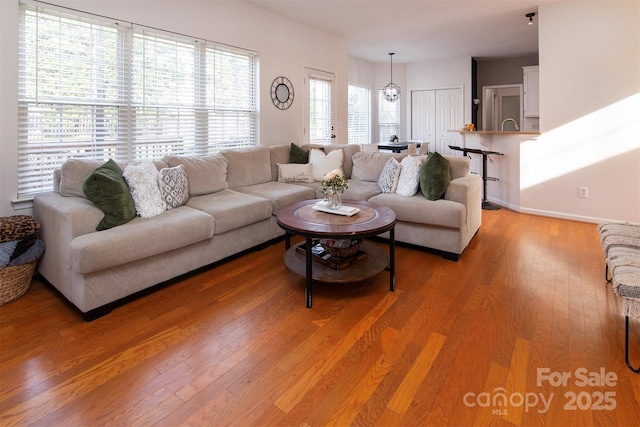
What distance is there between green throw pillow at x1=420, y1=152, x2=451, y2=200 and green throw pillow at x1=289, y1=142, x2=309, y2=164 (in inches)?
66.6

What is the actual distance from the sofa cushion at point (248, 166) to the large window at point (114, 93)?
16.5 inches

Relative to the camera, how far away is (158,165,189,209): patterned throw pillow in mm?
3094

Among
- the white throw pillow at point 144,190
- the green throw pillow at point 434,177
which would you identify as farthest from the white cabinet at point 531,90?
the white throw pillow at point 144,190

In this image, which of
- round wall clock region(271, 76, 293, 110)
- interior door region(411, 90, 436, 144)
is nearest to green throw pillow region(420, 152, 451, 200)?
round wall clock region(271, 76, 293, 110)

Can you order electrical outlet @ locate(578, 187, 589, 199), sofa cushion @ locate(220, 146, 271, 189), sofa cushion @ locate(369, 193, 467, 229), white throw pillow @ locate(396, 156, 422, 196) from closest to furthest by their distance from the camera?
sofa cushion @ locate(369, 193, 467, 229), white throw pillow @ locate(396, 156, 422, 196), sofa cushion @ locate(220, 146, 271, 189), electrical outlet @ locate(578, 187, 589, 199)

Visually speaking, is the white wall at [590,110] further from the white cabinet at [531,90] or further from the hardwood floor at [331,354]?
the white cabinet at [531,90]

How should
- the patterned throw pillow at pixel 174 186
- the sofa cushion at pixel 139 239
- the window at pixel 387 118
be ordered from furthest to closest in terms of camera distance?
the window at pixel 387 118
the patterned throw pillow at pixel 174 186
the sofa cushion at pixel 139 239

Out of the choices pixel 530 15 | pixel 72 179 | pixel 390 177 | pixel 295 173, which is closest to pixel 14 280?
pixel 72 179

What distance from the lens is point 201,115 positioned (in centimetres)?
419

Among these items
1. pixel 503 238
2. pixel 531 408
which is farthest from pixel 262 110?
pixel 531 408

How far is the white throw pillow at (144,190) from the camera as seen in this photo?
282cm

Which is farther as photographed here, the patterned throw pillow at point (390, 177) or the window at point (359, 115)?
the window at point (359, 115)

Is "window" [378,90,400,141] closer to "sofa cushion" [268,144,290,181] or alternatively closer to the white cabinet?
the white cabinet

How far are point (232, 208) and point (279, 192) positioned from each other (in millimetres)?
800
